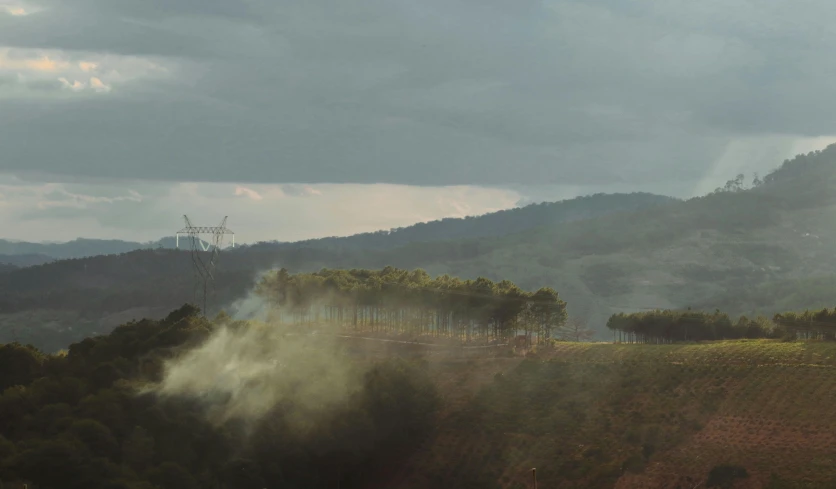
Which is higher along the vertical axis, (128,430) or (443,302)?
(443,302)

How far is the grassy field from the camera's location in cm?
11356

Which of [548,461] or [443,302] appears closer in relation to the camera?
[548,461]

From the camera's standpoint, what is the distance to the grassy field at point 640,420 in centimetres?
11356

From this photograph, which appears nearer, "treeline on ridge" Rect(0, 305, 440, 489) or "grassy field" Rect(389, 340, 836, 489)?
"treeline on ridge" Rect(0, 305, 440, 489)

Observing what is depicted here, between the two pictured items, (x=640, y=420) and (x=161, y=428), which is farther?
(x=640, y=420)

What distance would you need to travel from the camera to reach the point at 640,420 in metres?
129

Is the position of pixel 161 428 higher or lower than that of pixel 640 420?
higher

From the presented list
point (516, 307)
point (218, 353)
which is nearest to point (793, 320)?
point (516, 307)

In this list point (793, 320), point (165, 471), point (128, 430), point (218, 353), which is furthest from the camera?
point (793, 320)

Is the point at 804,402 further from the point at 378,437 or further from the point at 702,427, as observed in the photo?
the point at 378,437

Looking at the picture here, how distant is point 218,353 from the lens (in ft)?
467

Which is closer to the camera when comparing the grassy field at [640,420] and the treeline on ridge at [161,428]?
the treeline on ridge at [161,428]

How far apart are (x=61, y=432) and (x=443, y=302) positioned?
96.6 meters

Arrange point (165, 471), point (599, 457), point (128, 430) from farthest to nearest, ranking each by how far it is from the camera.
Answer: point (599, 457) < point (128, 430) < point (165, 471)
